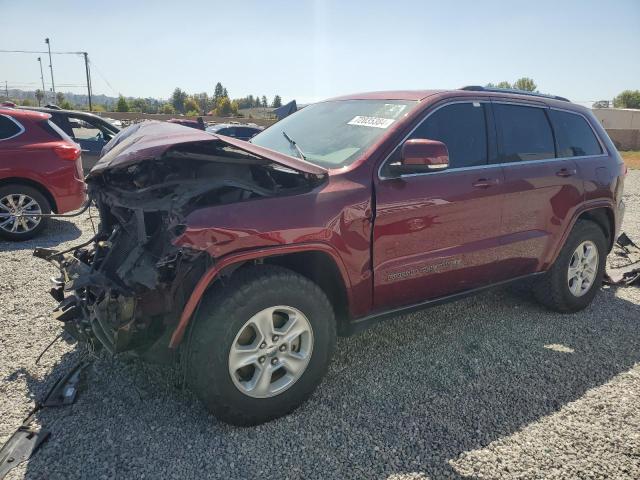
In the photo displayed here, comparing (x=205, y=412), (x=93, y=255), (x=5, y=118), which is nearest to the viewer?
(x=205, y=412)

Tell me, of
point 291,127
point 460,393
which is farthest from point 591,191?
point 291,127

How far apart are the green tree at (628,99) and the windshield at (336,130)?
98461 millimetres

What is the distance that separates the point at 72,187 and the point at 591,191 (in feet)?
20.4

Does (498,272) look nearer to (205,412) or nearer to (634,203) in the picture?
(205,412)

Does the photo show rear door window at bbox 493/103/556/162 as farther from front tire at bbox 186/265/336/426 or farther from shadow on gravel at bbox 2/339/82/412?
shadow on gravel at bbox 2/339/82/412

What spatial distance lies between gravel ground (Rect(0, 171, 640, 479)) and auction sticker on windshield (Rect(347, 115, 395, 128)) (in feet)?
5.39

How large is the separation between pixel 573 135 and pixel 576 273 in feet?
4.14

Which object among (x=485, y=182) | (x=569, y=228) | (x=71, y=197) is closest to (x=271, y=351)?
(x=485, y=182)

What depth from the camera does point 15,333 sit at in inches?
142

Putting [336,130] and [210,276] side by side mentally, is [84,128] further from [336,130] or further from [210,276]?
[210,276]

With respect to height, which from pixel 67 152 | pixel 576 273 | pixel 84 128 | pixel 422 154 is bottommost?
pixel 576 273

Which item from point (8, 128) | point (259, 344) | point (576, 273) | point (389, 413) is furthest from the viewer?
point (8, 128)

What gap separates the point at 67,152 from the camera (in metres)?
6.27

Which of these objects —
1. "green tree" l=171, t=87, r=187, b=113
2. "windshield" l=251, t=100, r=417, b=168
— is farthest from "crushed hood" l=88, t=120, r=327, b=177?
"green tree" l=171, t=87, r=187, b=113
